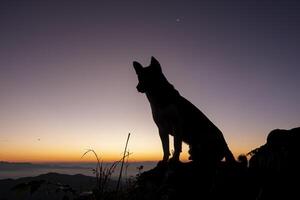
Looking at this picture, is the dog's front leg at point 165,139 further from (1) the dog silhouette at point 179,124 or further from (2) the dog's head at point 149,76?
(2) the dog's head at point 149,76

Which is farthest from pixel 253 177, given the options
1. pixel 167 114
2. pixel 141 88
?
pixel 141 88

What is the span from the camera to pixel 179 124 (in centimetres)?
620

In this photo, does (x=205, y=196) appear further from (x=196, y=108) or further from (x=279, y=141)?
(x=196, y=108)

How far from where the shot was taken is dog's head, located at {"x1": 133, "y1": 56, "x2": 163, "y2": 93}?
661 centimetres

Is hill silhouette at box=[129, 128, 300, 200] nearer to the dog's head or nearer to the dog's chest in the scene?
the dog's chest

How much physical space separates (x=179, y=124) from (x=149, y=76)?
1354 mm

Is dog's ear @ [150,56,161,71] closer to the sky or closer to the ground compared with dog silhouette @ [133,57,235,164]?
closer to the sky

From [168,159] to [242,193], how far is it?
7.36ft

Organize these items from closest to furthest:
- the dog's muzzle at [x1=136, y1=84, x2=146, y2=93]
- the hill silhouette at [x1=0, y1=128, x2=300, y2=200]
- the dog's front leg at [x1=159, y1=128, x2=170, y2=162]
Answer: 1. the hill silhouette at [x1=0, y1=128, x2=300, y2=200]
2. the dog's front leg at [x1=159, y1=128, x2=170, y2=162]
3. the dog's muzzle at [x1=136, y1=84, x2=146, y2=93]

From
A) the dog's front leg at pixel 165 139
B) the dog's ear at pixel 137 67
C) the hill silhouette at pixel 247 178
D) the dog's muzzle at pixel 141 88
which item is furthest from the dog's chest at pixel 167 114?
the dog's ear at pixel 137 67

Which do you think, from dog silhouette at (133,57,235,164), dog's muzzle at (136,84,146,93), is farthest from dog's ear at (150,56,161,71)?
dog's muzzle at (136,84,146,93)

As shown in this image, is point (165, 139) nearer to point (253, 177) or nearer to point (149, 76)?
point (149, 76)

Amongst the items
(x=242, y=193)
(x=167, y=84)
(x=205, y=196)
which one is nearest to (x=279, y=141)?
(x=242, y=193)

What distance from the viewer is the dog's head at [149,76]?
6.61 metres
